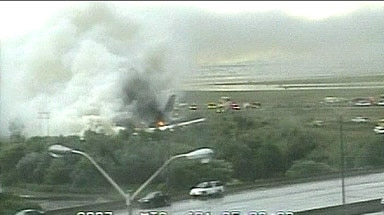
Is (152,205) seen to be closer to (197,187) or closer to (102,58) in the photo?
(197,187)

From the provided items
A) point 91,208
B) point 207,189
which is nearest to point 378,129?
point 207,189

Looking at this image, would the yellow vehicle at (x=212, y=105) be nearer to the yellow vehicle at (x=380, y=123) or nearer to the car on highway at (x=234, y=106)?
the car on highway at (x=234, y=106)

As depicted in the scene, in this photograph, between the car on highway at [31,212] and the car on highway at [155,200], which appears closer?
the car on highway at [155,200]

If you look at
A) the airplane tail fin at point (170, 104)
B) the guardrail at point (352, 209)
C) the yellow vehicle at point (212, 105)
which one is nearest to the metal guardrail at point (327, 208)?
the guardrail at point (352, 209)

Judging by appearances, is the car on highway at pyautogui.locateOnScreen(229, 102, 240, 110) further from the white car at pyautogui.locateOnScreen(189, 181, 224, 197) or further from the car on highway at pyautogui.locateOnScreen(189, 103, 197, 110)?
the white car at pyautogui.locateOnScreen(189, 181, 224, 197)

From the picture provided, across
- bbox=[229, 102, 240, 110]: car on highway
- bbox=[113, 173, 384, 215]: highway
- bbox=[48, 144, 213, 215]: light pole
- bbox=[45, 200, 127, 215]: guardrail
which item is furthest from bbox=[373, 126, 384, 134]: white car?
bbox=[45, 200, 127, 215]: guardrail

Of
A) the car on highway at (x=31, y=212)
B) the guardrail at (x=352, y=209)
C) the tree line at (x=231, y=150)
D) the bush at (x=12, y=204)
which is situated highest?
the tree line at (x=231, y=150)

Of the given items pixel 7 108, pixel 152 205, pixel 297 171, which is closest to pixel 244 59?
pixel 297 171
